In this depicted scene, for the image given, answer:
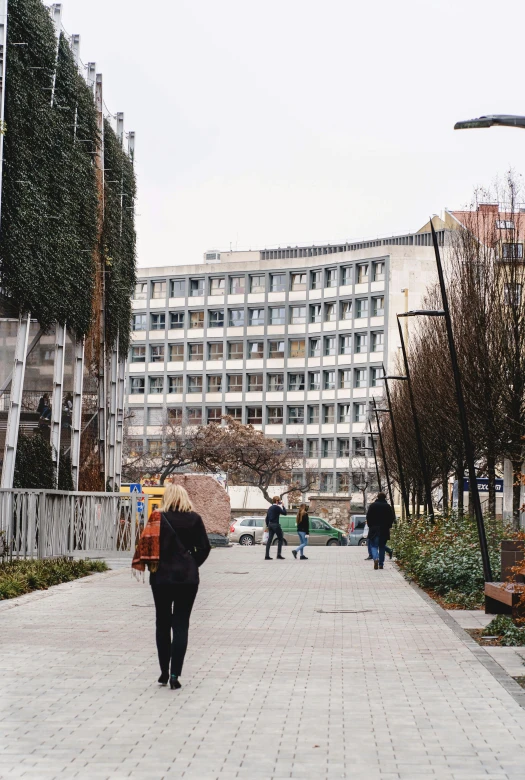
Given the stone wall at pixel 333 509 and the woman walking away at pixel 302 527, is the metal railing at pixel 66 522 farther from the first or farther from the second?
the stone wall at pixel 333 509

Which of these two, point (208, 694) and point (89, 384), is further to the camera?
point (89, 384)

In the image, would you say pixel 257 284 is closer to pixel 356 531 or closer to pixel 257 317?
pixel 257 317

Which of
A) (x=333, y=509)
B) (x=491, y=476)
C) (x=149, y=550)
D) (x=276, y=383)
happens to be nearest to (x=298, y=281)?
(x=276, y=383)

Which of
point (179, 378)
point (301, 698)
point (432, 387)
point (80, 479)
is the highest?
point (179, 378)

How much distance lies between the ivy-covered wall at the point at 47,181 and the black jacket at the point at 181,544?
20.8 meters

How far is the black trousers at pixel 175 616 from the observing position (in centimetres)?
1102

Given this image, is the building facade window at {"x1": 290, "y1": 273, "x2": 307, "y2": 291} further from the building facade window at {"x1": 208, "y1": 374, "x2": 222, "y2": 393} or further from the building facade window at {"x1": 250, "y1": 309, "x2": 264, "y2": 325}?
the building facade window at {"x1": 208, "y1": 374, "x2": 222, "y2": 393}

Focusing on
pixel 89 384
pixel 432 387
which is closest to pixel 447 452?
pixel 432 387

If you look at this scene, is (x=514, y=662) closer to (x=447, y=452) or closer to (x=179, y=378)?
(x=447, y=452)

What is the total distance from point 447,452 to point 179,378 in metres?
70.8

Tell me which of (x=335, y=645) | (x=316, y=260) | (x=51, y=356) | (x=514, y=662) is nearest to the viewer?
(x=514, y=662)

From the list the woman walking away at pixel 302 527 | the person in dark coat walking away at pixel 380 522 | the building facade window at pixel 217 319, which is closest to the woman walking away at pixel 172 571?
the person in dark coat walking away at pixel 380 522

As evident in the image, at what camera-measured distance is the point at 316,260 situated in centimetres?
10962

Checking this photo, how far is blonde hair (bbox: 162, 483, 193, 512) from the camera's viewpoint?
11.4m
